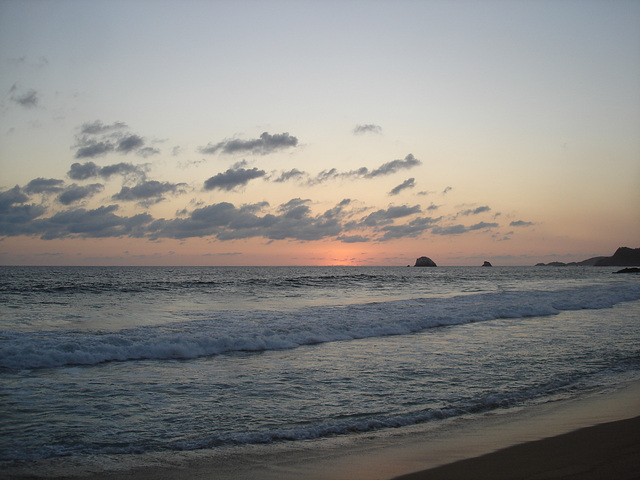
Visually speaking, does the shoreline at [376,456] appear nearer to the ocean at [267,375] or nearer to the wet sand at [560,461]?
the wet sand at [560,461]

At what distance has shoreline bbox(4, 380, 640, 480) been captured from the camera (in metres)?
4.85

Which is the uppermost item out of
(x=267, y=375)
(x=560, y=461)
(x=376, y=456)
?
(x=560, y=461)

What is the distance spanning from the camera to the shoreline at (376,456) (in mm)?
4852

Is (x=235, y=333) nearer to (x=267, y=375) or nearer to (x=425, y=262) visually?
(x=267, y=375)

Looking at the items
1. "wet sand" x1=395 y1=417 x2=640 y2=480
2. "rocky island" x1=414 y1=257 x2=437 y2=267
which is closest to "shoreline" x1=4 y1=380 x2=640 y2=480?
"wet sand" x1=395 y1=417 x2=640 y2=480

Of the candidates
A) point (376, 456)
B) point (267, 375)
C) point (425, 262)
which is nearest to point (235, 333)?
point (267, 375)

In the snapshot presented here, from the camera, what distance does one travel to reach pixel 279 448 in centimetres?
571

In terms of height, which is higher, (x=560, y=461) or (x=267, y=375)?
(x=560, y=461)

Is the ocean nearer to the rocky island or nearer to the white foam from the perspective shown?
the white foam

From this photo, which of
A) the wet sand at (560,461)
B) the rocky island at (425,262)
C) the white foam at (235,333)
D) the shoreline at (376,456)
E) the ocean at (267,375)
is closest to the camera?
the wet sand at (560,461)

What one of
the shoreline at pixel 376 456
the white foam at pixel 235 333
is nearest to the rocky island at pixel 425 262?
the white foam at pixel 235 333

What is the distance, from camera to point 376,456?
5352 millimetres

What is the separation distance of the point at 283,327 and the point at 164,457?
35.9 ft

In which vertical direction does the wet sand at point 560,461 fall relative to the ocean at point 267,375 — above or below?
above
